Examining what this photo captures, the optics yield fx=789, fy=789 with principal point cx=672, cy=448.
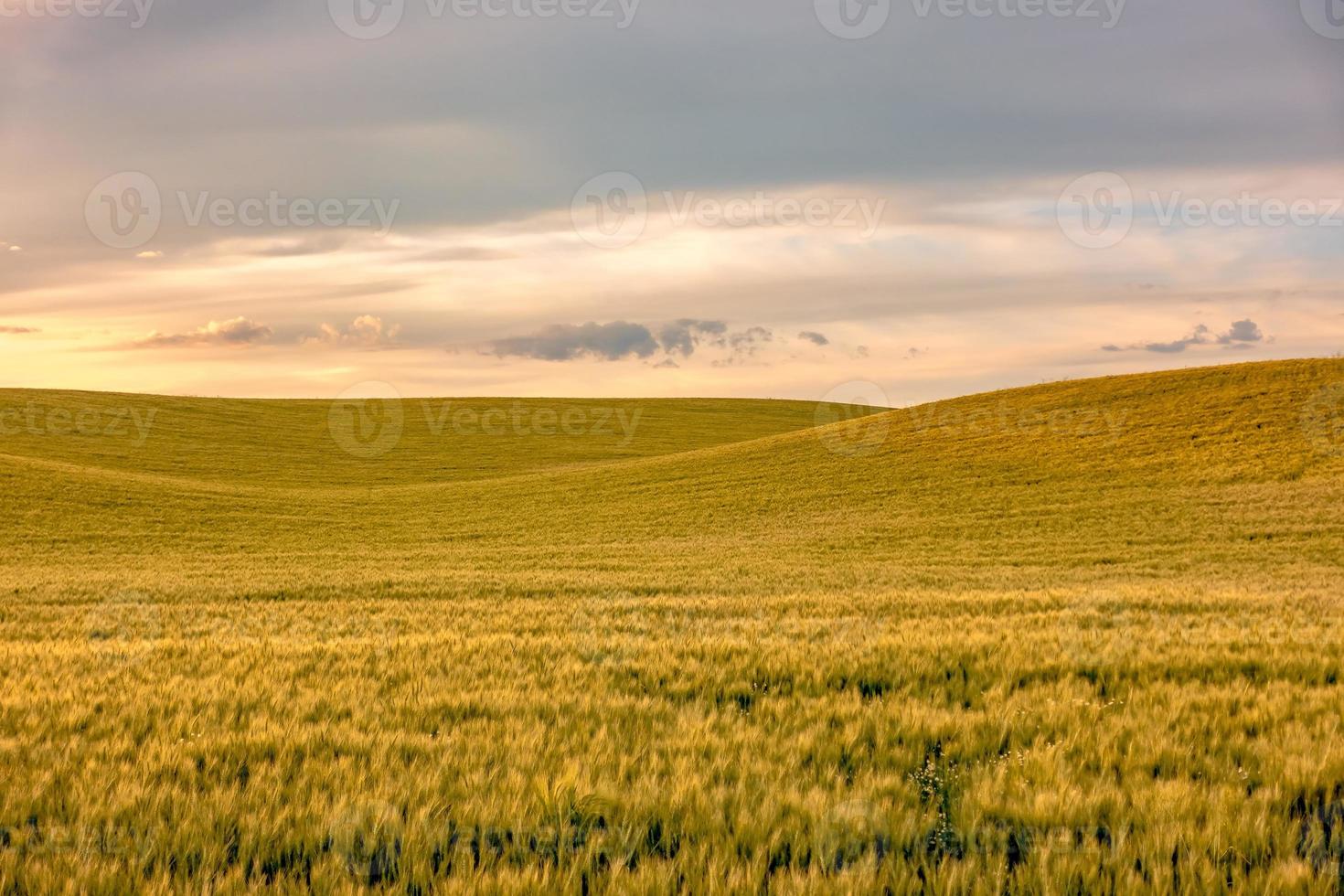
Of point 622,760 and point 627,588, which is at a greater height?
Result: point 622,760

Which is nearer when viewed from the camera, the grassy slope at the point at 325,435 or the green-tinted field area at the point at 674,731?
the green-tinted field area at the point at 674,731

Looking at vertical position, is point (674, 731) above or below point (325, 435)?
below

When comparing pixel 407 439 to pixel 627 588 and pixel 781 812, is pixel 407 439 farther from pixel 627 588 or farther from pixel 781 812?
pixel 781 812

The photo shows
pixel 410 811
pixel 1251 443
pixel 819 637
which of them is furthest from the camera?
pixel 1251 443

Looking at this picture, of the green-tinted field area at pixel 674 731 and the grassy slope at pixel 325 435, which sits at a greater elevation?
the grassy slope at pixel 325 435

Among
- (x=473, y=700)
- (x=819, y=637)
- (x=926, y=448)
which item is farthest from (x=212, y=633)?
(x=926, y=448)

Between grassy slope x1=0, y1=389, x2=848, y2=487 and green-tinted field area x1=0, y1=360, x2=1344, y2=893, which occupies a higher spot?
grassy slope x1=0, y1=389, x2=848, y2=487

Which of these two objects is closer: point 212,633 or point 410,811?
point 410,811

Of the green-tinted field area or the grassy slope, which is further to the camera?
the grassy slope

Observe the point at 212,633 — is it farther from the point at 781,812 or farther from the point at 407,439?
the point at 407,439

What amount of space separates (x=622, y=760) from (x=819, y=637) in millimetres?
4664

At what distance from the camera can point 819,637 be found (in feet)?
28.5

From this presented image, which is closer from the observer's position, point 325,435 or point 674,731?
point 674,731

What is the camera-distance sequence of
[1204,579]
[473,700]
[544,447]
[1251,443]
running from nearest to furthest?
1. [473,700]
2. [1204,579]
3. [1251,443]
4. [544,447]
